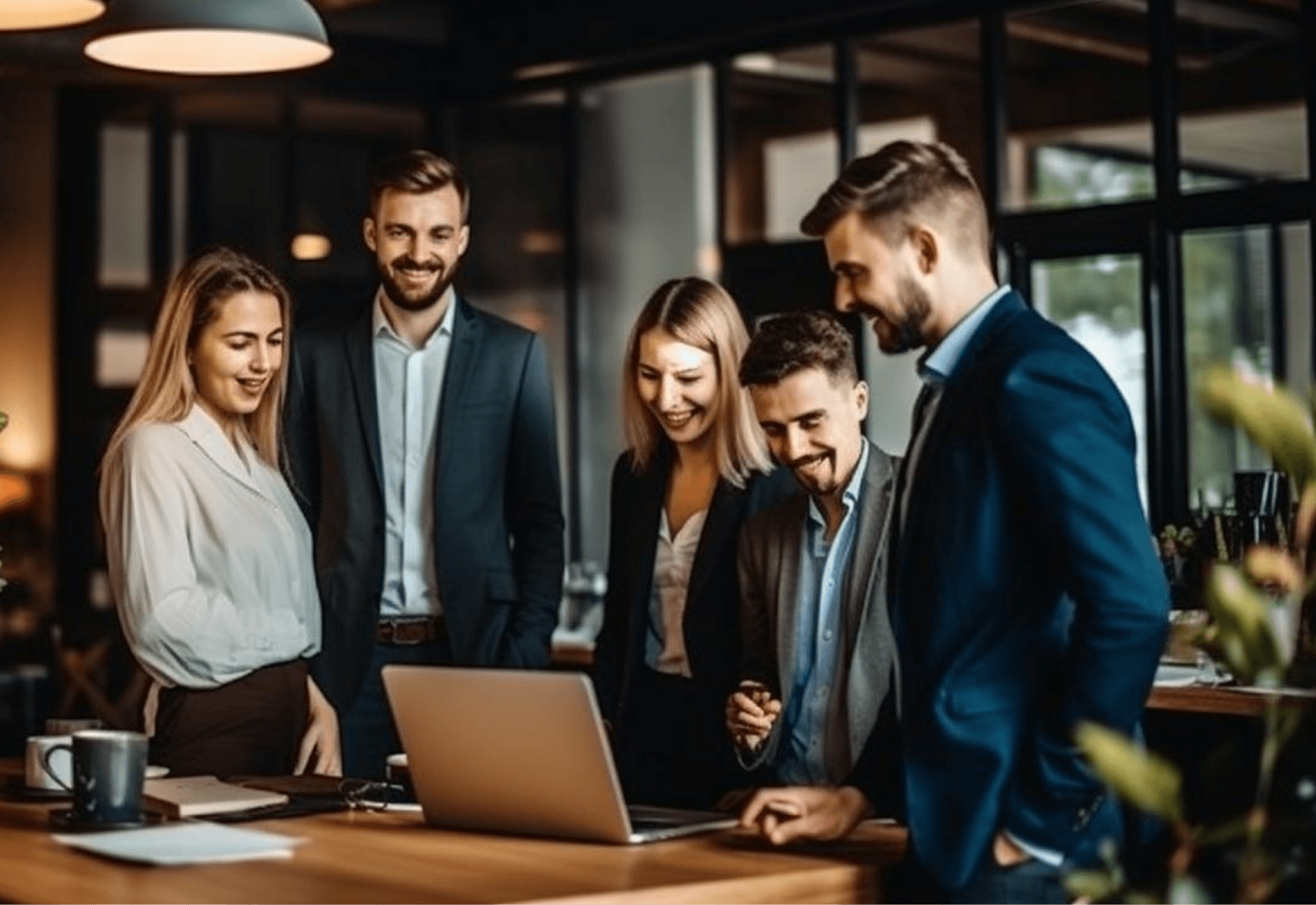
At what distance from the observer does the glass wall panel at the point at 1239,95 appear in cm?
678

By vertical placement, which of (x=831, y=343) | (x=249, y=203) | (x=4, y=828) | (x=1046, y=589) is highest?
(x=249, y=203)

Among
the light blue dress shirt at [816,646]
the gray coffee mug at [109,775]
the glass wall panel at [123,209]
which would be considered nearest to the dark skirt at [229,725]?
the gray coffee mug at [109,775]

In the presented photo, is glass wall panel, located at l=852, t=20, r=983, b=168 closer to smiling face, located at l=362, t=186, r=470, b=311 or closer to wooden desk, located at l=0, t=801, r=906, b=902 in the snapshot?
smiling face, located at l=362, t=186, r=470, b=311

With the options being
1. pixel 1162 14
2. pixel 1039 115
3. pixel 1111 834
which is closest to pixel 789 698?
pixel 1111 834

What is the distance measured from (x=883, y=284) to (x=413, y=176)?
1852mm

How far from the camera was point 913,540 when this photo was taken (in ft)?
8.70

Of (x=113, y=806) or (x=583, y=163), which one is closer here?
(x=113, y=806)

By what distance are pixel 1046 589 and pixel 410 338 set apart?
2193 mm

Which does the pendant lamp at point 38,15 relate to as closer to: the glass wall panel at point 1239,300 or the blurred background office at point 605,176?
the blurred background office at point 605,176

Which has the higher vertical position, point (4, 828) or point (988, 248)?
point (988, 248)

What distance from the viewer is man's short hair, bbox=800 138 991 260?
2633mm

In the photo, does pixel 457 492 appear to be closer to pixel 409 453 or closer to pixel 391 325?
pixel 409 453

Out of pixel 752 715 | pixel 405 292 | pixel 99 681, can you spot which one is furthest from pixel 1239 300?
pixel 752 715

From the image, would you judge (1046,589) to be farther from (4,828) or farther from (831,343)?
(4,828)
